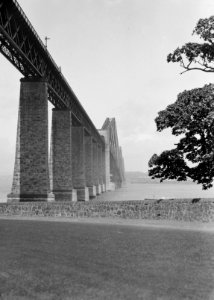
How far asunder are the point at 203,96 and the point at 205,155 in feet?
7.89

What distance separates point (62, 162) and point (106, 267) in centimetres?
3181

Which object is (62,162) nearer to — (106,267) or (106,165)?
(106,267)

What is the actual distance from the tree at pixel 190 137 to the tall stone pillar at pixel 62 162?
72.7 ft

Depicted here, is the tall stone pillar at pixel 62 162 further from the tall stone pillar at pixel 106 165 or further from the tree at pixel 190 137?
the tall stone pillar at pixel 106 165

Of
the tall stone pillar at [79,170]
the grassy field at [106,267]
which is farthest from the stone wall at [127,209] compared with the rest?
the tall stone pillar at [79,170]

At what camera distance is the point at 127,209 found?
17.2 metres

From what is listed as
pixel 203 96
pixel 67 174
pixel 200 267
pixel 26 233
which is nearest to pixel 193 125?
pixel 203 96

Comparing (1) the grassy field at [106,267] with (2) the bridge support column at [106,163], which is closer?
(1) the grassy field at [106,267]

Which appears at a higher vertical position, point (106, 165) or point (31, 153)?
point (106, 165)

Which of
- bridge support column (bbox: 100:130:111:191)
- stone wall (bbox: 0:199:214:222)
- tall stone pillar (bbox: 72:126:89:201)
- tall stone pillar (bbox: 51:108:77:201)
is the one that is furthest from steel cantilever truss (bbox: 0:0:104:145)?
bridge support column (bbox: 100:130:111:191)

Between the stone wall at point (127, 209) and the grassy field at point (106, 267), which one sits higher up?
the stone wall at point (127, 209)

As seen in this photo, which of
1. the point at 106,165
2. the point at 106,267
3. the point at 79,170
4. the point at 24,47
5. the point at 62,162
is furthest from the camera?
the point at 106,165

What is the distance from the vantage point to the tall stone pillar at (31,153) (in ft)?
90.5

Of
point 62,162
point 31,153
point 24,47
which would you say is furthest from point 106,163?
point 24,47
